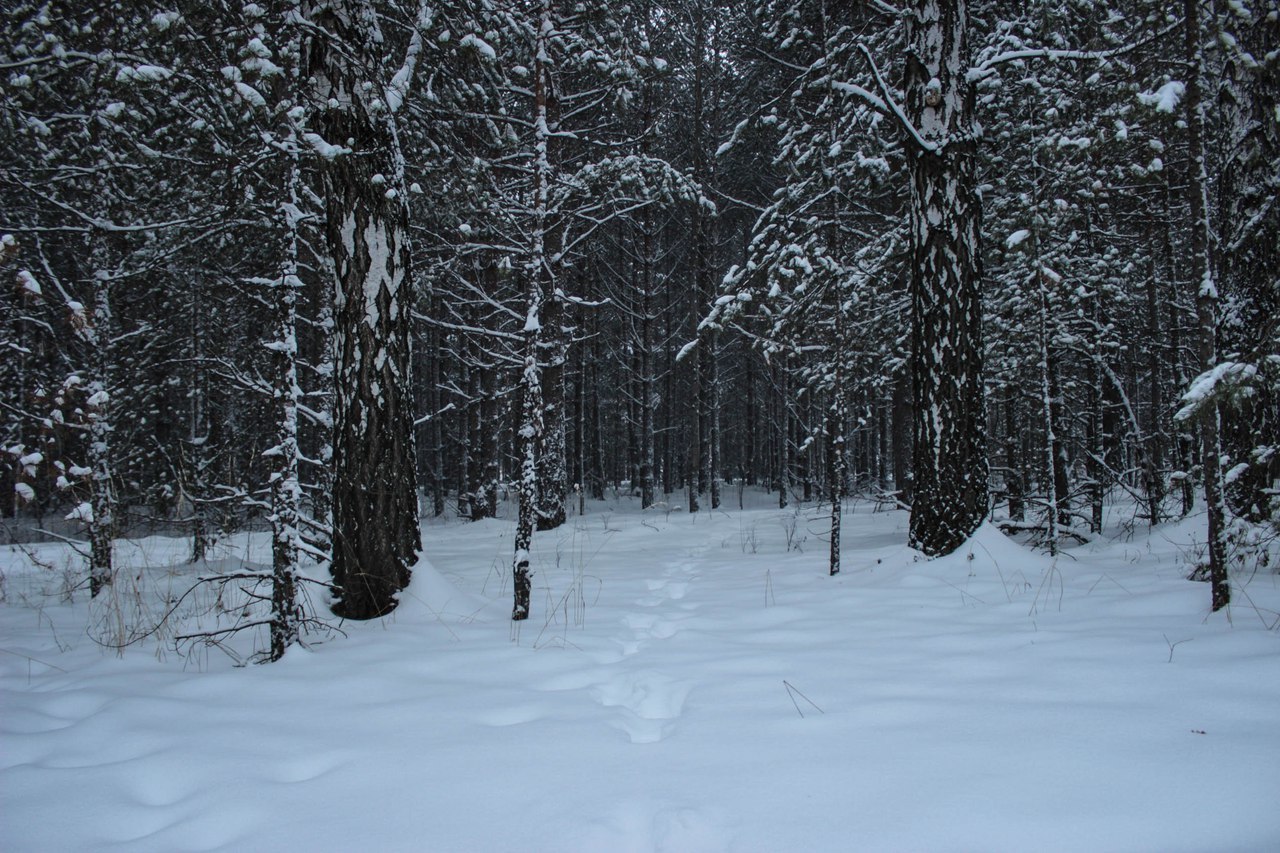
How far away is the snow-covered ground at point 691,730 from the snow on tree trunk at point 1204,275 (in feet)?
1.30

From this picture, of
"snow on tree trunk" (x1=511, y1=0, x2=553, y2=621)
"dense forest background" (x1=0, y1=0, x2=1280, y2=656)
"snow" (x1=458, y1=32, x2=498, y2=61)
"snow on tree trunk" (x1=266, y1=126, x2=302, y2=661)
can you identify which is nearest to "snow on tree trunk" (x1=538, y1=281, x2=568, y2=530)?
"dense forest background" (x1=0, y1=0, x2=1280, y2=656)

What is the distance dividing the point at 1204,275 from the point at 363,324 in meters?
5.65

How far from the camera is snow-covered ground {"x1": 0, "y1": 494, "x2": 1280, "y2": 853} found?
6.10ft

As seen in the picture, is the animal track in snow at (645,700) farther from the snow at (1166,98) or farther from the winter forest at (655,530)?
the snow at (1166,98)

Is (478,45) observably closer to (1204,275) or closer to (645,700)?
(645,700)

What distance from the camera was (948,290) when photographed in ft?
18.0

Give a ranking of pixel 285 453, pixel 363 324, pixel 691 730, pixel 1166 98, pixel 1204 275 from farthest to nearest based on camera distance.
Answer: pixel 363 324, pixel 1166 98, pixel 285 453, pixel 1204 275, pixel 691 730

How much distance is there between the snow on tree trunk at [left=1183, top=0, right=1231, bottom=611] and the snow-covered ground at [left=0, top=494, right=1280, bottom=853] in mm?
395

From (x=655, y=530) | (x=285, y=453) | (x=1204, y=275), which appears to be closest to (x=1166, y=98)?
(x=1204, y=275)

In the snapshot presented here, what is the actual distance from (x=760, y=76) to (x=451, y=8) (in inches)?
307

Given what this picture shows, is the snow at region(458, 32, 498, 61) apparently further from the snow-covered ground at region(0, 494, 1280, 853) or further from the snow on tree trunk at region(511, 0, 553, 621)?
the snow-covered ground at region(0, 494, 1280, 853)

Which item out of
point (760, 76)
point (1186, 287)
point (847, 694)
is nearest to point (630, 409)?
point (760, 76)

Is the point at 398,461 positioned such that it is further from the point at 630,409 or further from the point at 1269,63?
the point at 630,409

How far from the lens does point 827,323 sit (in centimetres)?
820
